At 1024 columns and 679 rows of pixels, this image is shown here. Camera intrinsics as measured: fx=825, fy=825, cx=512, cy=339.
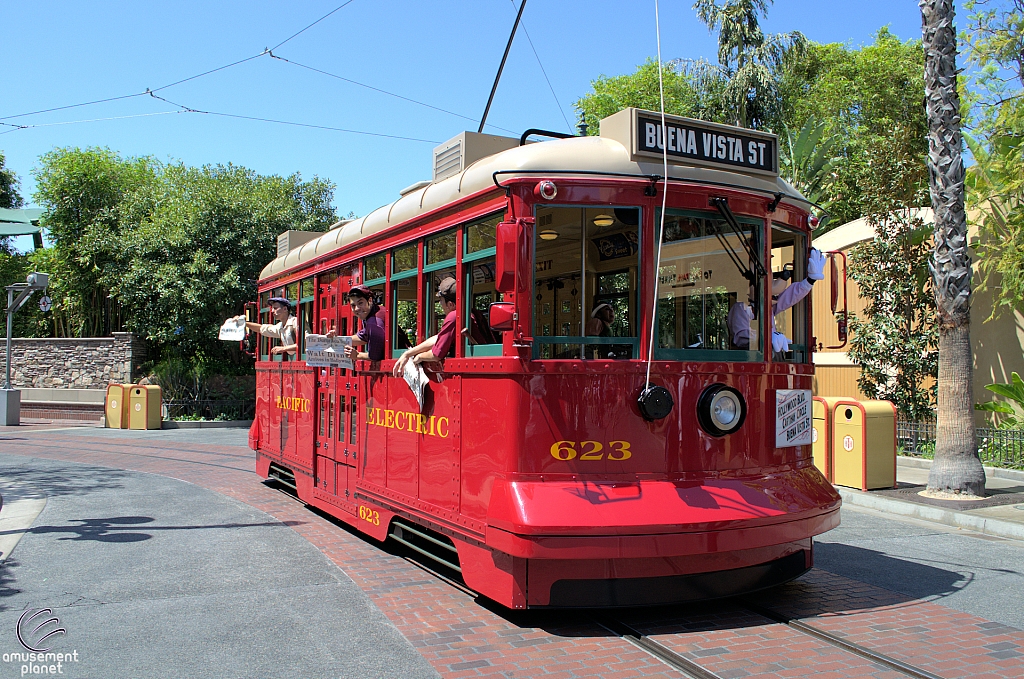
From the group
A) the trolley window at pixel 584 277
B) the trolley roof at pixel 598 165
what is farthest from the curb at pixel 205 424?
the trolley window at pixel 584 277

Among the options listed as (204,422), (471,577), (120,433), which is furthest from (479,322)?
(204,422)

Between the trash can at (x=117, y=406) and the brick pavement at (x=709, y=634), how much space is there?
17251 millimetres

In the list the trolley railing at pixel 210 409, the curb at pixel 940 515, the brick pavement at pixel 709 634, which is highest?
the trolley railing at pixel 210 409

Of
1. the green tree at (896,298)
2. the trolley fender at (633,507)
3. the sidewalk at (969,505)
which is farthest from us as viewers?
the green tree at (896,298)

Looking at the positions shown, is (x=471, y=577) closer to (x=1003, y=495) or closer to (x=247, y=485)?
(x=247, y=485)

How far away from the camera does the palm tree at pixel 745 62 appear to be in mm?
28719

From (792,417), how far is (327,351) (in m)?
4.31

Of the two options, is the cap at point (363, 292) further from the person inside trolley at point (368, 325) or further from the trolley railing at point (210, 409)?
the trolley railing at point (210, 409)

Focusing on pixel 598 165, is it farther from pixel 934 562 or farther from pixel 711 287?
pixel 934 562

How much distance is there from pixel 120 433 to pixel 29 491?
10.4m

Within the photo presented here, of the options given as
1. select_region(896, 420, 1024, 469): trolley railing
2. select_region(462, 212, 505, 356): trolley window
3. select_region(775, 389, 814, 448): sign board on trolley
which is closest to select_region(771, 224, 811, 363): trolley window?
select_region(775, 389, 814, 448): sign board on trolley

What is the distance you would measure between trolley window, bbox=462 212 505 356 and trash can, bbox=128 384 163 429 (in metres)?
18.1

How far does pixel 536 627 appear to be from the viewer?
5121 mm

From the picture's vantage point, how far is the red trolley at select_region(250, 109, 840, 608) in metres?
4.99
